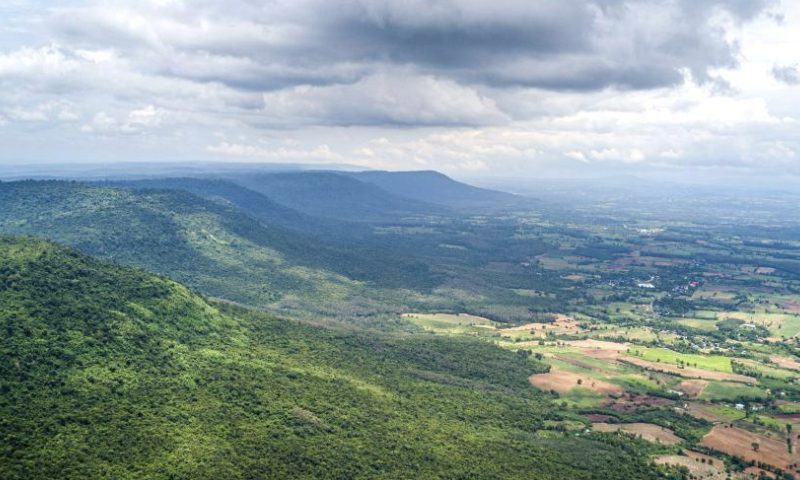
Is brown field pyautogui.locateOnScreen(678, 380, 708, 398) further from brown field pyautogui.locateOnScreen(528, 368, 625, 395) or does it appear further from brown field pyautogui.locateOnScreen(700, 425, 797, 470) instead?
brown field pyautogui.locateOnScreen(700, 425, 797, 470)

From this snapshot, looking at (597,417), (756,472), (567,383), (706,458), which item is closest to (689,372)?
(567,383)

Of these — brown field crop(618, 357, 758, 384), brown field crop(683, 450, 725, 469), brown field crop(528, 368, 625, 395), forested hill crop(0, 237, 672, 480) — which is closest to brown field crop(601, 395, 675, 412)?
brown field crop(528, 368, 625, 395)

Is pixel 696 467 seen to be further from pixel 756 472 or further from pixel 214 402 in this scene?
pixel 214 402

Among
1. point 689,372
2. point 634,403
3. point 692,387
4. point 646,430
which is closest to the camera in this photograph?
point 646,430

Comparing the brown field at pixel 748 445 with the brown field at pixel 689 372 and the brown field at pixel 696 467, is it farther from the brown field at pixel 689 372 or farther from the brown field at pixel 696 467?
the brown field at pixel 689 372

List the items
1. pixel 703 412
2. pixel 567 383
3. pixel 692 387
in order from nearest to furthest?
1. pixel 703 412
2. pixel 567 383
3. pixel 692 387

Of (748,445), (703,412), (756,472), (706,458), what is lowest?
(756,472)
